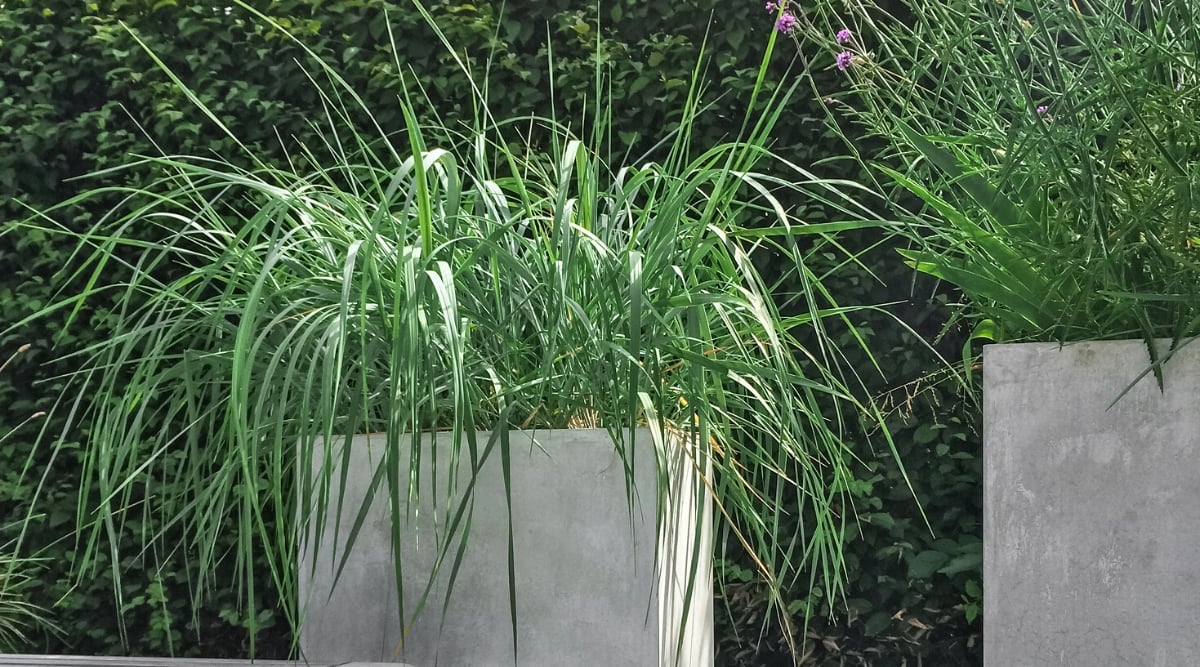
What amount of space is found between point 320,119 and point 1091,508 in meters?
2.50

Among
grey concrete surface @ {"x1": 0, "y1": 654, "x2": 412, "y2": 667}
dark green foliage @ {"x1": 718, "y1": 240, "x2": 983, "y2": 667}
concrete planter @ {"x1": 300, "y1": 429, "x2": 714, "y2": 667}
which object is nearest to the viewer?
concrete planter @ {"x1": 300, "y1": 429, "x2": 714, "y2": 667}

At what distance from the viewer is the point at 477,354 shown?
168cm

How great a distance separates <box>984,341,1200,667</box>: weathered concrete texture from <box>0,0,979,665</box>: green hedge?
4.69 ft

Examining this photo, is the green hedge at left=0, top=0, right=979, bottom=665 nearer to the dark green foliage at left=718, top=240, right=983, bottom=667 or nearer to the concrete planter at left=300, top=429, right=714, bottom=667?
the dark green foliage at left=718, top=240, right=983, bottom=667

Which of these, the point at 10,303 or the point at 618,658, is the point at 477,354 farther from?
the point at 10,303

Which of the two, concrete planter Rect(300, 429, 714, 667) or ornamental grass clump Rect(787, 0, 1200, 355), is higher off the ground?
ornamental grass clump Rect(787, 0, 1200, 355)

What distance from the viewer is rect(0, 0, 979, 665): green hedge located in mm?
2861

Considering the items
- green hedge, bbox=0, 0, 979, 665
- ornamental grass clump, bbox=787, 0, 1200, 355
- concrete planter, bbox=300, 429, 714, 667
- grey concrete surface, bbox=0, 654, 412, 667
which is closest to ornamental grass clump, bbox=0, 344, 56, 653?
green hedge, bbox=0, 0, 979, 665

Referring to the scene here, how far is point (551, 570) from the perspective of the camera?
1.58 m

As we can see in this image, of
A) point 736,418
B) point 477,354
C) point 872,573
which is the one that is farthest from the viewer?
point 872,573

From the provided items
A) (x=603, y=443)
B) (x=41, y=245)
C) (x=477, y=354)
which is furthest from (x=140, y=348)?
(x=603, y=443)

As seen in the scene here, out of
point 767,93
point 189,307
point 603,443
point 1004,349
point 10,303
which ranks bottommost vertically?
point 603,443

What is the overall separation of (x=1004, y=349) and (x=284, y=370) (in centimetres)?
101

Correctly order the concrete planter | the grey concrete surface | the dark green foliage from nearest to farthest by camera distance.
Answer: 1. the concrete planter
2. the grey concrete surface
3. the dark green foliage
